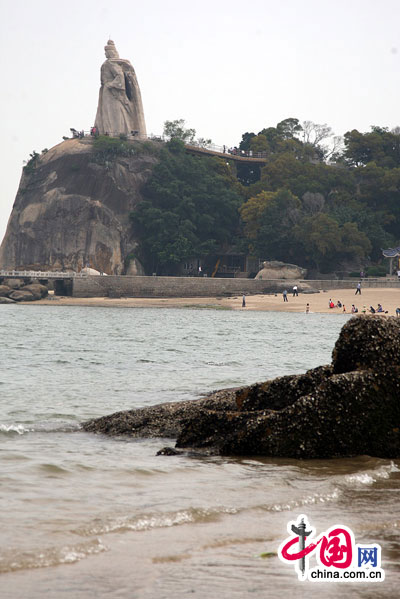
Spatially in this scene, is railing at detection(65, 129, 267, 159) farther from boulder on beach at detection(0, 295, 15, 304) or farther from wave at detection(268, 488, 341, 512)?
wave at detection(268, 488, 341, 512)

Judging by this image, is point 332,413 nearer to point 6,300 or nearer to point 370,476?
point 370,476

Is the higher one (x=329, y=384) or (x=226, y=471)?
(x=329, y=384)

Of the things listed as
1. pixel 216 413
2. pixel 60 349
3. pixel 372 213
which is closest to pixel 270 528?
pixel 216 413

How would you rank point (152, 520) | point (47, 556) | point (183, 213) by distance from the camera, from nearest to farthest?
point (47, 556)
point (152, 520)
point (183, 213)

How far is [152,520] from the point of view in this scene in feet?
20.4

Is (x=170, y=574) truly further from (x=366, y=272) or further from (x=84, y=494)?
(x=366, y=272)

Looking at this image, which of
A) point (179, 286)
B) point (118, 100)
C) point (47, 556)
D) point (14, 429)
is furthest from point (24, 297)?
point (47, 556)

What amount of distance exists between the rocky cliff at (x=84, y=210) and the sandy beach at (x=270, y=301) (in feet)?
54.1

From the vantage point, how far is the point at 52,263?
290ft

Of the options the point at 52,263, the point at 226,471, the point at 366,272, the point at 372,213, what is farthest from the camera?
the point at 52,263

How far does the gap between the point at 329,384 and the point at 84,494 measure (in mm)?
2916

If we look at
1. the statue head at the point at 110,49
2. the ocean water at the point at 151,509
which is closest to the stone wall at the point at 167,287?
the statue head at the point at 110,49
